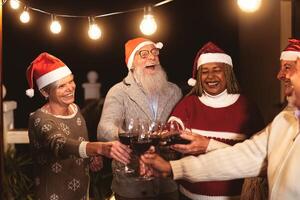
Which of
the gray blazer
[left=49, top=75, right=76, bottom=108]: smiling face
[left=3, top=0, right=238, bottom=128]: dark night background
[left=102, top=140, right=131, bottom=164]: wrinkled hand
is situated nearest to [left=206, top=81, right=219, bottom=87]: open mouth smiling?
the gray blazer

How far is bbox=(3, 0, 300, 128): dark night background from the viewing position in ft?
35.0

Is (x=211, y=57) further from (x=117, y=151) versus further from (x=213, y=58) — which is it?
(x=117, y=151)

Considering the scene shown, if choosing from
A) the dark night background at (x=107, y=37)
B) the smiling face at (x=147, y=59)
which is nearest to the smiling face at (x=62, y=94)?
the smiling face at (x=147, y=59)

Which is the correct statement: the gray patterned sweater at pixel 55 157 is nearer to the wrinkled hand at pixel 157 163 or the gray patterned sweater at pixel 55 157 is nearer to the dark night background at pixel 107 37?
the wrinkled hand at pixel 157 163

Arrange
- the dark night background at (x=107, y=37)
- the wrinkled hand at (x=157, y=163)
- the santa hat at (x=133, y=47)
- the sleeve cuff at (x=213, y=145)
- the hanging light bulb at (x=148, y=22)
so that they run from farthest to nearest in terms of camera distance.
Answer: the dark night background at (x=107, y=37)
the hanging light bulb at (x=148, y=22)
the santa hat at (x=133, y=47)
the sleeve cuff at (x=213, y=145)
the wrinkled hand at (x=157, y=163)

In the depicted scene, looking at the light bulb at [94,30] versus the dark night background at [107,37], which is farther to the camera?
the dark night background at [107,37]

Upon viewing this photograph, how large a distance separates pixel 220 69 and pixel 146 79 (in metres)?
0.63

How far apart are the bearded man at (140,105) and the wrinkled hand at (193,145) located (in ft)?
1.84

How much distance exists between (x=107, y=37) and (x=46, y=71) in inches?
349

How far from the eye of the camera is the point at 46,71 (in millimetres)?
3215

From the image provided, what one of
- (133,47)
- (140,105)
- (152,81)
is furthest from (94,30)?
(140,105)

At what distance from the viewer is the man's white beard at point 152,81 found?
3684 mm

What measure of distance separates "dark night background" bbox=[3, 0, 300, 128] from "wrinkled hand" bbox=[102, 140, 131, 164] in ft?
24.8

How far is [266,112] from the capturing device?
846 cm
